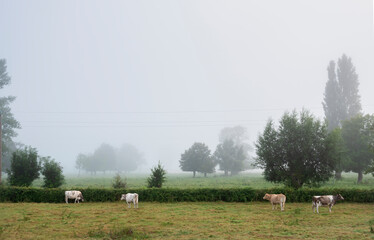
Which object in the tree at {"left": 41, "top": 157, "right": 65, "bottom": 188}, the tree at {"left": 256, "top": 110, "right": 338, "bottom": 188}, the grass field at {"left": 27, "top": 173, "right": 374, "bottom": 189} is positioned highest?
the tree at {"left": 256, "top": 110, "right": 338, "bottom": 188}

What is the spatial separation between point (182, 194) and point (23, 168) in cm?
2076

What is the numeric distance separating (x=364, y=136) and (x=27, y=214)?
161 ft

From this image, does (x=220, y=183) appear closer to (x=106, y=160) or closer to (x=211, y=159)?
(x=211, y=159)

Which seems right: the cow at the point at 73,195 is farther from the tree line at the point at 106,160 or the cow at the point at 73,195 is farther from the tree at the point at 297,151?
the tree line at the point at 106,160

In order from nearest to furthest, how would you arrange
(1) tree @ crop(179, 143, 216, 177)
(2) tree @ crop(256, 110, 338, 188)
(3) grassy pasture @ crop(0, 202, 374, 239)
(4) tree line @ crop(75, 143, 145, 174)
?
(3) grassy pasture @ crop(0, 202, 374, 239) → (2) tree @ crop(256, 110, 338, 188) → (1) tree @ crop(179, 143, 216, 177) → (4) tree line @ crop(75, 143, 145, 174)

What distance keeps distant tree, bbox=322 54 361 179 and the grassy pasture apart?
48452 millimetres

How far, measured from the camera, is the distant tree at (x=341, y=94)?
6806cm

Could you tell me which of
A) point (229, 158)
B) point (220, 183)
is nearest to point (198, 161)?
point (229, 158)

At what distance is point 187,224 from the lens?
1770cm

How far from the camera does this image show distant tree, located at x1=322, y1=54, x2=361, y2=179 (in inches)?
2680

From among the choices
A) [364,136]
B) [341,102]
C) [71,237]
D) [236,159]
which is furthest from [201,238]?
[236,159]

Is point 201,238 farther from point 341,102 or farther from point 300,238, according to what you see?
point 341,102

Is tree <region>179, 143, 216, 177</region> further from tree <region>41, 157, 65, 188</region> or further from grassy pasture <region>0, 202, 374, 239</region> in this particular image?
grassy pasture <region>0, 202, 374, 239</region>

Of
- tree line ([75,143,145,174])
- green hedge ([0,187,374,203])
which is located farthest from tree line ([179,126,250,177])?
tree line ([75,143,145,174])
